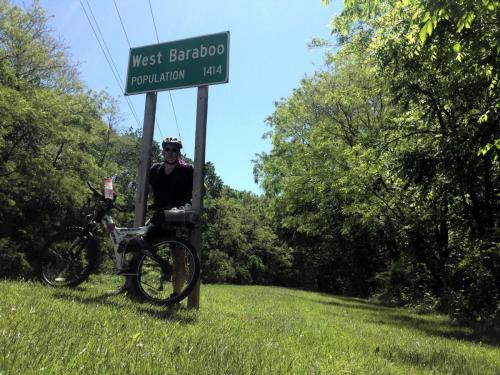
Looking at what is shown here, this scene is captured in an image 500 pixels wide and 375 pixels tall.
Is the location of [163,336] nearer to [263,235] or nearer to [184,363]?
[184,363]

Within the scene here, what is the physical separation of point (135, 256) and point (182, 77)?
277 centimetres

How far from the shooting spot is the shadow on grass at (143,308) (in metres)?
4.77

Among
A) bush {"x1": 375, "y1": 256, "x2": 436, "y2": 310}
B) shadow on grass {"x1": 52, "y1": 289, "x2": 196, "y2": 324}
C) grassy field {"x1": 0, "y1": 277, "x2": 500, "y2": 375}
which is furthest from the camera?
bush {"x1": 375, "y1": 256, "x2": 436, "y2": 310}

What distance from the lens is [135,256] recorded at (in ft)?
19.4

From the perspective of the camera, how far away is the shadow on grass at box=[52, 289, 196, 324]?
477 cm

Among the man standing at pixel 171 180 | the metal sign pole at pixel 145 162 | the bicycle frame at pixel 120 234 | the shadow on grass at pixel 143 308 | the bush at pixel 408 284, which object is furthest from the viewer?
the bush at pixel 408 284

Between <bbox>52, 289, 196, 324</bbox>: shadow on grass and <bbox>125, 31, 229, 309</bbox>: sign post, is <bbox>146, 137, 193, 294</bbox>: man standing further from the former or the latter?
<bbox>52, 289, 196, 324</bbox>: shadow on grass

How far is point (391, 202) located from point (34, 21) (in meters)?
21.7

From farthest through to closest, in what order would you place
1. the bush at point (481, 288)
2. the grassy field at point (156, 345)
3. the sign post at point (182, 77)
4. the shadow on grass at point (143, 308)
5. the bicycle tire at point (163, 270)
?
the bush at point (481, 288) < the sign post at point (182, 77) < the bicycle tire at point (163, 270) < the shadow on grass at point (143, 308) < the grassy field at point (156, 345)

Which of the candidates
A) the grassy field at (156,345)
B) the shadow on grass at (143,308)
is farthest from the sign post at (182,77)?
the grassy field at (156,345)

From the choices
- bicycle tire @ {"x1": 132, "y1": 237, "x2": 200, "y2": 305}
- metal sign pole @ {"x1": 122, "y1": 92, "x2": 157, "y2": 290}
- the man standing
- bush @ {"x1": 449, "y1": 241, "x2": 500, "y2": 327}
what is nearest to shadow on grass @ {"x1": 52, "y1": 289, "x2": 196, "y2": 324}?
bicycle tire @ {"x1": 132, "y1": 237, "x2": 200, "y2": 305}

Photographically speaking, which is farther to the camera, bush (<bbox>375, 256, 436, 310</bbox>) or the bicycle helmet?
bush (<bbox>375, 256, 436, 310</bbox>)

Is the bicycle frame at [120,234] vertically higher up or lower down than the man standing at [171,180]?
lower down

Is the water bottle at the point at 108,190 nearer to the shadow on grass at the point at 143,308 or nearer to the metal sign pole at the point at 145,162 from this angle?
the metal sign pole at the point at 145,162
